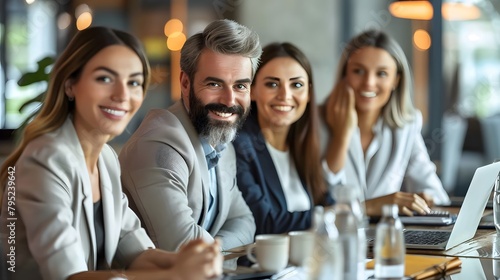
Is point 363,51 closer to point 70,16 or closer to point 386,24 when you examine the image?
point 70,16

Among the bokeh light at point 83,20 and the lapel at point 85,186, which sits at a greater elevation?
the bokeh light at point 83,20

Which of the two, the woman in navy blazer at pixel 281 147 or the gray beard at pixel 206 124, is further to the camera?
the woman in navy blazer at pixel 281 147

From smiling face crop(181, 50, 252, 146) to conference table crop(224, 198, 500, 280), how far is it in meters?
0.55

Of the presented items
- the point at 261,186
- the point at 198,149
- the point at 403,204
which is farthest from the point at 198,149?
the point at 403,204

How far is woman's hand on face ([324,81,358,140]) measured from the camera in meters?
3.75

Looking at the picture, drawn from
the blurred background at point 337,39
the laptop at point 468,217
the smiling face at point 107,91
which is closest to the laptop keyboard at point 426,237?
the laptop at point 468,217

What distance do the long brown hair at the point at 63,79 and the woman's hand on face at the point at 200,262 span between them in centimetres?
52

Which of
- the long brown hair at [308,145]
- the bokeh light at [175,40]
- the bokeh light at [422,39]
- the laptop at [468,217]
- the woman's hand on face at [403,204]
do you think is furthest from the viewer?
the bokeh light at [422,39]

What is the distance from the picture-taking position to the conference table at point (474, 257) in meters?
1.72

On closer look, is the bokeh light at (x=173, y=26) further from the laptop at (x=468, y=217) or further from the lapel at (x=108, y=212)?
the lapel at (x=108, y=212)

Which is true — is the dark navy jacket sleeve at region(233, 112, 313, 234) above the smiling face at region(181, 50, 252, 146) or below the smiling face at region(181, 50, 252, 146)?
below

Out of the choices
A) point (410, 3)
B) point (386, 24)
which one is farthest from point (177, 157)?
point (386, 24)

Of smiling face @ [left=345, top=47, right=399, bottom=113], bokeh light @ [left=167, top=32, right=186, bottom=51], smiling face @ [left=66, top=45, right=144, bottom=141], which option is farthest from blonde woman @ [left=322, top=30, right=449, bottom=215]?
smiling face @ [left=66, top=45, right=144, bottom=141]

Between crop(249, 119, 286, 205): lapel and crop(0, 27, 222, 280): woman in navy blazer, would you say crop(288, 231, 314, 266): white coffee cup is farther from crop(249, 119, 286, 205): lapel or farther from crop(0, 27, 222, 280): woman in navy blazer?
crop(249, 119, 286, 205): lapel
